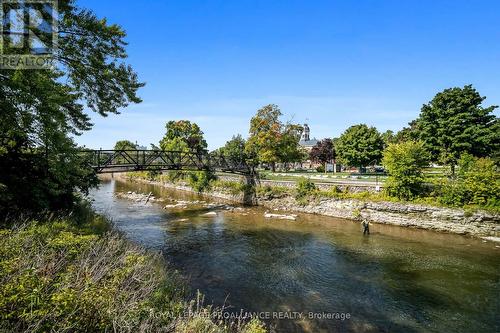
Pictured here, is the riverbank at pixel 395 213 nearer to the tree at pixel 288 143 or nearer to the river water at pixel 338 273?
the river water at pixel 338 273

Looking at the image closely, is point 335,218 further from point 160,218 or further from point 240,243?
point 160,218

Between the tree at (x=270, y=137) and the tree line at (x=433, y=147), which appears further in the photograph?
the tree at (x=270, y=137)

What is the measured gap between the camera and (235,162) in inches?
1686

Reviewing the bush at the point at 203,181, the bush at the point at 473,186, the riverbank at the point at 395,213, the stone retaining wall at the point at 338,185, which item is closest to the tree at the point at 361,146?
the stone retaining wall at the point at 338,185

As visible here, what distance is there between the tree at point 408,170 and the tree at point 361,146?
22023 mm

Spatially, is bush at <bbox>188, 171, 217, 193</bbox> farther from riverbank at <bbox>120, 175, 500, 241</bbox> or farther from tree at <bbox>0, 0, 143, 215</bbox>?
tree at <bbox>0, 0, 143, 215</bbox>

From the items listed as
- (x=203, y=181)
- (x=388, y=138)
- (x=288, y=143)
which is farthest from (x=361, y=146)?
(x=388, y=138)

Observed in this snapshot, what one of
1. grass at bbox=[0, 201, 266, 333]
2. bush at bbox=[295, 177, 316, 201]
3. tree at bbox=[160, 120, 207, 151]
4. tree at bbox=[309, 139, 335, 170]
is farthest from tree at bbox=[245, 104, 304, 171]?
grass at bbox=[0, 201, 266, 333]

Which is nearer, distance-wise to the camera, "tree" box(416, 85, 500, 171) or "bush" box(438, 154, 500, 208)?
"bush" box(438, 154, 500, 208)

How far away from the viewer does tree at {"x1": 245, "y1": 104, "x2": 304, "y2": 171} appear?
4659 cm

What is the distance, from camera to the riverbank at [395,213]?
2281cm

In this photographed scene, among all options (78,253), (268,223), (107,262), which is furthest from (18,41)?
(268,223)

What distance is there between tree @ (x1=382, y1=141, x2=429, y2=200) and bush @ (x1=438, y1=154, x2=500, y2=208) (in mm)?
2238

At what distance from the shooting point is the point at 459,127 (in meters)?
33.7
